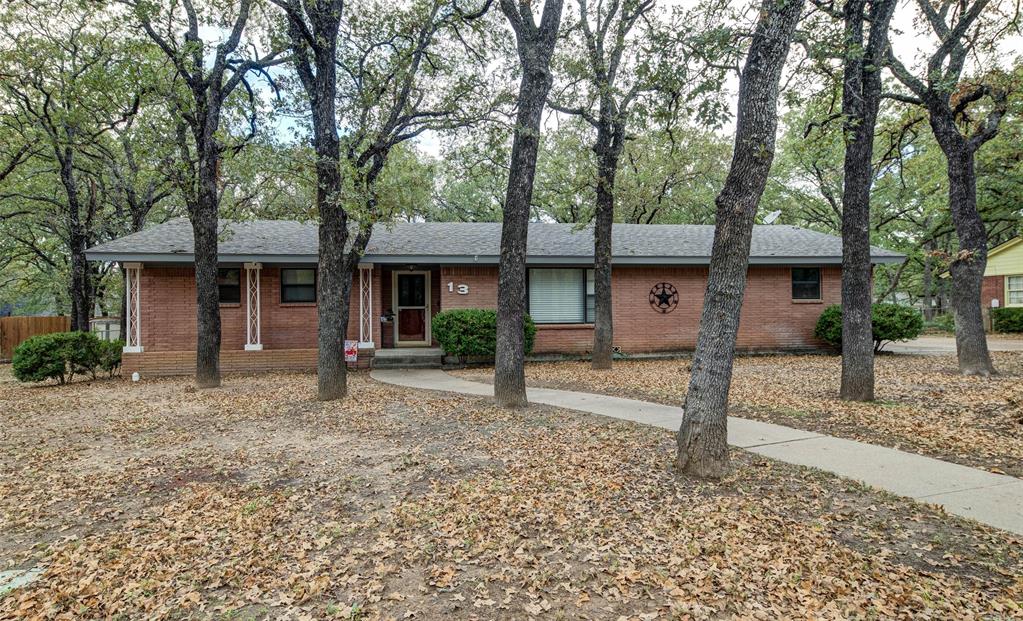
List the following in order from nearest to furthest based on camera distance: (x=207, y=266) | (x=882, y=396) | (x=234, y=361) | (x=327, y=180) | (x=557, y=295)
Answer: (x=882, y=396) < (x=327, y=180) < (x=207, y=266) < (x=234, y=361) < (x=557, y=295)

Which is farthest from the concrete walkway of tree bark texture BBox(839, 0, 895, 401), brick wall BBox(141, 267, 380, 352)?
brick wall BBox(141, 267, 380, 352)

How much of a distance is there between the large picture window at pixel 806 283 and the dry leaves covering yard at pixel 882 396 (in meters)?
2.43

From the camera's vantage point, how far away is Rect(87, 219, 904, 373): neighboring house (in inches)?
501

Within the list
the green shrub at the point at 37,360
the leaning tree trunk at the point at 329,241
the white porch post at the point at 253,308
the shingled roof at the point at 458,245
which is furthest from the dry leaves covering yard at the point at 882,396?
the green shrub at the point at 37,360

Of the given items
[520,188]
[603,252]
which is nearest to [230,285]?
[603,252]

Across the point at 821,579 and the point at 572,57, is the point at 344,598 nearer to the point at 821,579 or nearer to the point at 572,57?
the point at 821,579

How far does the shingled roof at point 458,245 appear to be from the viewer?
41.1 ft

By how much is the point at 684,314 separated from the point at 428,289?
713 centimetres

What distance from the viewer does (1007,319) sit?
21.2 meters

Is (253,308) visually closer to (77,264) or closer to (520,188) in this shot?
(77,264)

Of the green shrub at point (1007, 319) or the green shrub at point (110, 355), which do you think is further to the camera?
the green shrub at point (1007, 319)

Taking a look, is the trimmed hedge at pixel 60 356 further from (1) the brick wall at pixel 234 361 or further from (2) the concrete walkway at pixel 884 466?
(2) the concrete walkway at pixel 884 466

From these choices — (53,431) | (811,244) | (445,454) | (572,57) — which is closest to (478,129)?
(572,57)

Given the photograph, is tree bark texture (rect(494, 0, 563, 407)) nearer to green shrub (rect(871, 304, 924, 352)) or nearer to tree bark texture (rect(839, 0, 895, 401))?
tree bark texture (rect(839, 0, 895, 401))
